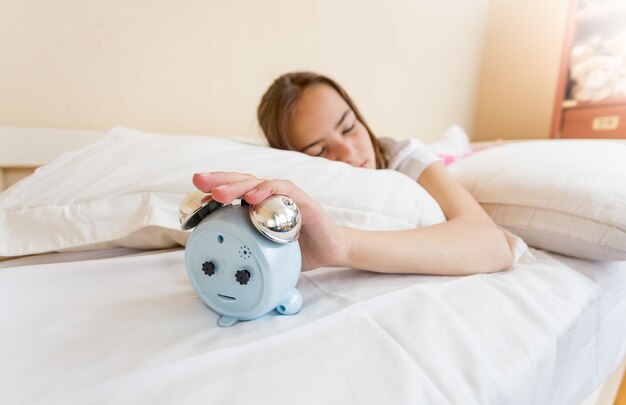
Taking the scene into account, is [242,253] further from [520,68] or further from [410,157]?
[520,68]

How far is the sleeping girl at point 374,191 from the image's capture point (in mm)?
345

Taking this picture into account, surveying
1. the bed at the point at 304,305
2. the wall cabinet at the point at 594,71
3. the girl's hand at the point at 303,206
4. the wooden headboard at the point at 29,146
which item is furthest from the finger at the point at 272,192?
the wall cabinet at the point at 594,71

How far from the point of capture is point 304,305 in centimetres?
38

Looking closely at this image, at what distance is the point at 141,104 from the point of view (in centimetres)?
81

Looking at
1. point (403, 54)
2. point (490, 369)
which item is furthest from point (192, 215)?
point (403, 54)

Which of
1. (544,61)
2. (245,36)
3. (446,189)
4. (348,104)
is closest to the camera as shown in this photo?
(446,189)

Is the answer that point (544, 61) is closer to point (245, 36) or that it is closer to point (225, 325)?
point (245, 36)

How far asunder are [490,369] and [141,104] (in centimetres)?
85

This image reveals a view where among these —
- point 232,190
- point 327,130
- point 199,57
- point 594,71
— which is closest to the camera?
point 232,190

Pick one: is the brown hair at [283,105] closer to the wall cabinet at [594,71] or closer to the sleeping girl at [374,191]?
the sleeping girl at [374,191]

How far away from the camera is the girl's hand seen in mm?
304

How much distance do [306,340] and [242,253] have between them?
95 mm

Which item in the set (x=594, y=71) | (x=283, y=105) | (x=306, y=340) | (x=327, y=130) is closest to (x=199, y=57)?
(x=283, y=105)

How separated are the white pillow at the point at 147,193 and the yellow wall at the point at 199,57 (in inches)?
10.4
